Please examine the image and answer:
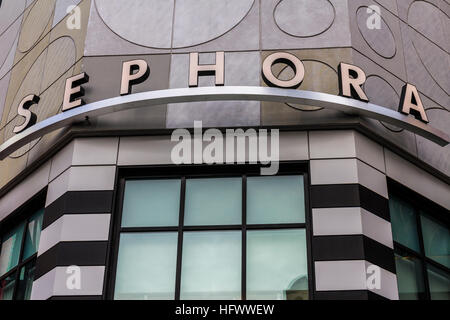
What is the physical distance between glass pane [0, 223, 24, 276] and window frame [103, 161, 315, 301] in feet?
9.49

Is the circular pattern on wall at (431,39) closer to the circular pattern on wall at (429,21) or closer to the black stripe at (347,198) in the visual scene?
the circular pattern on wall at (429,21)

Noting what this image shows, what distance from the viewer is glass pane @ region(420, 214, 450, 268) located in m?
14.7

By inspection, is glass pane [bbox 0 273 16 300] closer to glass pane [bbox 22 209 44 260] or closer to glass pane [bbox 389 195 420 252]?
glass pane [bbox 22 209 44 260]

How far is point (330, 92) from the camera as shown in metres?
14.4

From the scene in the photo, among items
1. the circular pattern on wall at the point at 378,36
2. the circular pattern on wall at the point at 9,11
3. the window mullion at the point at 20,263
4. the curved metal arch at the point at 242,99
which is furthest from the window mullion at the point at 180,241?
the circular pattern on wall at the point at 9,11

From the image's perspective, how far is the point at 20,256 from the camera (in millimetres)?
15086

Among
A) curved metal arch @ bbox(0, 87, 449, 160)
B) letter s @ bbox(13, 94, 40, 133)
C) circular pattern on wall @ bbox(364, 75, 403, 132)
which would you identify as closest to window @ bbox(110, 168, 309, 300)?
curved metal arch @ bbox(0, 87, 449, 160)

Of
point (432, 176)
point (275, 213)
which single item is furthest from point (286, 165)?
point (432, 176)

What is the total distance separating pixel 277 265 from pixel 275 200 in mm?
1237

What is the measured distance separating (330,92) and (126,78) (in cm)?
381

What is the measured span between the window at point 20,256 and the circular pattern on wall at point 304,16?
237 inches

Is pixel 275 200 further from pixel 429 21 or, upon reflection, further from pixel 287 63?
pixel 429 21
